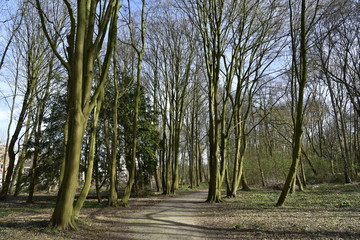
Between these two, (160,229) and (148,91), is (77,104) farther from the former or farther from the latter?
(148,91)

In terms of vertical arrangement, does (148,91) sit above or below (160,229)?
above

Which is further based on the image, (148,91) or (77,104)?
(148,91)

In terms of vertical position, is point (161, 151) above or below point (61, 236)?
above

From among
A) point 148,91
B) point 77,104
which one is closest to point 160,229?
point 77,104

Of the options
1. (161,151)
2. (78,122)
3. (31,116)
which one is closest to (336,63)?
(161,151)

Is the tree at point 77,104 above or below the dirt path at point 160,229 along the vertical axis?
above

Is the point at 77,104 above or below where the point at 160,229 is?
above

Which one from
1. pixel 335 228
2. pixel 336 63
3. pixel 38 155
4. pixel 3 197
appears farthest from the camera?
pixel 336 63

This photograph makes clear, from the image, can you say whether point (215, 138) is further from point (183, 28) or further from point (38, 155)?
point (38, 155)

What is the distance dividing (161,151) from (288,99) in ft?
40.2

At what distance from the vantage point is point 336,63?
2145 centimetres

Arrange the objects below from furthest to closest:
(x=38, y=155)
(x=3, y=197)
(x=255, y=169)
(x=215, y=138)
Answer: (x=255, y=169), (x=38, y=155), (x=3, y=197), (x=215, y=138)

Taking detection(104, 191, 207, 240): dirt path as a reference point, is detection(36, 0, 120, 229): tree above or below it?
above

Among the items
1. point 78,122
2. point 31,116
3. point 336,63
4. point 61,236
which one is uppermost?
point 336,63
